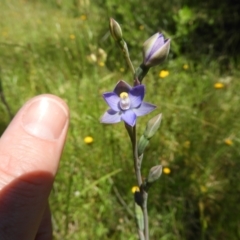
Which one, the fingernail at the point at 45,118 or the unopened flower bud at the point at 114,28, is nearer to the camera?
the unopened flower bud at the point at 114,28

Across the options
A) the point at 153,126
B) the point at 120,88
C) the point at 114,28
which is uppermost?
the point at 114,28

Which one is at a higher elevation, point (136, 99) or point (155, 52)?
point (155, 52)

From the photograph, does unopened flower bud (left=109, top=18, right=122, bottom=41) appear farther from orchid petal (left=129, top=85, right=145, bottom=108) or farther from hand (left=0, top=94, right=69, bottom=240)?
hand (left=0, top=94, right=69, bottom=240)

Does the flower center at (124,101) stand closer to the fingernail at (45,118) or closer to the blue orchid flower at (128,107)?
the blue orchid flower at (128,107)

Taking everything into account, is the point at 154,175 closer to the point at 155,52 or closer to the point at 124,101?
the point at 124,101

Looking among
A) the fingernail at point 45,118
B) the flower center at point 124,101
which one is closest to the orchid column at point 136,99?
the flower center at point 124,101

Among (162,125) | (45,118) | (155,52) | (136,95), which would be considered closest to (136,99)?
(136,95)

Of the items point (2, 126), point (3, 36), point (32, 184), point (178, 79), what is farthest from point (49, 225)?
point (3, 36)
